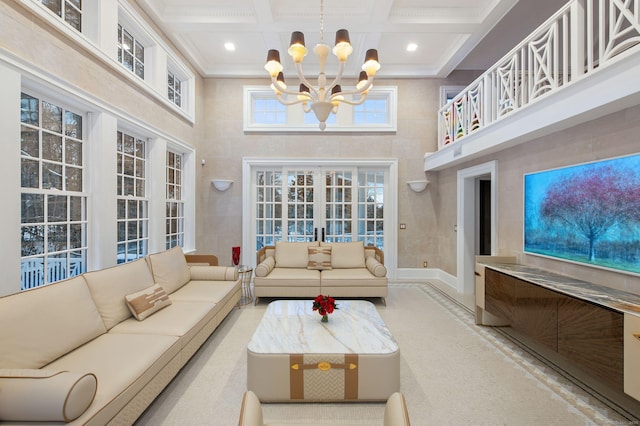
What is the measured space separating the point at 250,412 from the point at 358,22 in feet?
15.2

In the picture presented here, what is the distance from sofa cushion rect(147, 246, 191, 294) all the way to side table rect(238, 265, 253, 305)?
0.83 metres

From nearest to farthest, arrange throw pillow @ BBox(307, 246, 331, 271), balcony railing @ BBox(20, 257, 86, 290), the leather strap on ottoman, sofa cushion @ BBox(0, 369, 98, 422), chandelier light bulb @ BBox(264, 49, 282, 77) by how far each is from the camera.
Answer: sofa cushion @ BBox(0, 369, 98, 422)
the leather strap on ottoman
balcony railing @ BBox(20, 257, 86, 290)
chandelier light bulb @ BBox(264, 49, 282, 77)
throw pillow @ BBox(307, 246, 331, 271)

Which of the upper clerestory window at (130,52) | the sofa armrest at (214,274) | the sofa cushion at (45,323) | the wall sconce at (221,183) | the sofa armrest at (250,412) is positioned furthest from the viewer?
the wall sconce at (221,183)

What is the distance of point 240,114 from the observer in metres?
5.98

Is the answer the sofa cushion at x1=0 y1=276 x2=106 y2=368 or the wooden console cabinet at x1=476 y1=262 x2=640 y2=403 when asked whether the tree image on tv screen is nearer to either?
the wooden console cabinet at x1=476 y1=262 x2=640 y2=403

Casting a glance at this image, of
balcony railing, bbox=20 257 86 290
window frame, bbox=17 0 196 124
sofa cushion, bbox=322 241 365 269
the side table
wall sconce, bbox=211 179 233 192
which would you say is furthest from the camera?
wall sconce, bbox=211 179 233 192

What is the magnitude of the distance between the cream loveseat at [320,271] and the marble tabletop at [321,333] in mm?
1063

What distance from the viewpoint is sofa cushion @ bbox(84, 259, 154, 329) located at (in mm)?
2402

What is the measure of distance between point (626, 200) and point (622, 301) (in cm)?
87

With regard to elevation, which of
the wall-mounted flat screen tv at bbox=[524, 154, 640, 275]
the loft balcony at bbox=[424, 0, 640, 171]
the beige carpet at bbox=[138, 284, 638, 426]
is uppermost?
the loft balcony at bbox=[424, 0, 640, 171]

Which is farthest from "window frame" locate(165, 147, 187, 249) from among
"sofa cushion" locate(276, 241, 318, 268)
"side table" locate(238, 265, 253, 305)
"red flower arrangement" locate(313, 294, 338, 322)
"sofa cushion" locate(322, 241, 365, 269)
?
"red flower arrangement" locate(313, 294, 338, 322)

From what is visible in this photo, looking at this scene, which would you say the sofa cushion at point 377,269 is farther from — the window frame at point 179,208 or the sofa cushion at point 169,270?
the window frame at point 179,208

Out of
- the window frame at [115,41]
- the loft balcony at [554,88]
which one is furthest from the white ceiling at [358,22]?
the loft balcony at [554,88]

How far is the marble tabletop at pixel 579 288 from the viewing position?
207 centimetres
